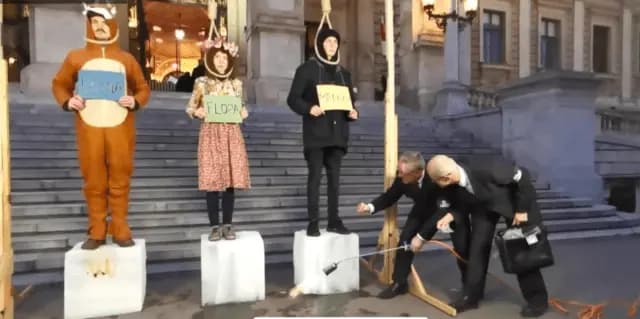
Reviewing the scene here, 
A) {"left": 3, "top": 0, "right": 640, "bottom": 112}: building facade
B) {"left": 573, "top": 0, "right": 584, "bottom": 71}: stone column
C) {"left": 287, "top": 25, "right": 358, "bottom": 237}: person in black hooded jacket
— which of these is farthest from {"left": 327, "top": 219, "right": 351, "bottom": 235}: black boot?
{"left": 573, "top": 0, "right": 584, "bottom": 71}: stone column

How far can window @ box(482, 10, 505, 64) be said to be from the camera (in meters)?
19.3

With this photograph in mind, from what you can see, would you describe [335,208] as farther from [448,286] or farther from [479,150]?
[479,150]

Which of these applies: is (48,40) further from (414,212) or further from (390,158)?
(414,212)

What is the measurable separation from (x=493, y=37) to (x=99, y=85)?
60.9 ft

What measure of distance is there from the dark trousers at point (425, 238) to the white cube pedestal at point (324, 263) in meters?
0.38

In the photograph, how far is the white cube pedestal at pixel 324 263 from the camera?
4.09 meters

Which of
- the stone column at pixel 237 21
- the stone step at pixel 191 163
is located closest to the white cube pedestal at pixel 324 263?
the stone step at pixel 191 163

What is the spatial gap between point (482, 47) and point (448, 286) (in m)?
16.5

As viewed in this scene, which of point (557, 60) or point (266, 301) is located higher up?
point (557, 60)

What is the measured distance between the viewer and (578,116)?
26.2 feet

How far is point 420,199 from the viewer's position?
4.12 m

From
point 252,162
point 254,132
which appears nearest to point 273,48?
point 254,132

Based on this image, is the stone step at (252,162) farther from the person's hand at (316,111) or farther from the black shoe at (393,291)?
the black shoe at (393,291)

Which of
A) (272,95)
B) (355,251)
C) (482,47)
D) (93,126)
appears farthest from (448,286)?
(482,47)
